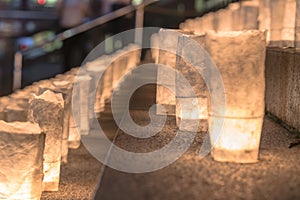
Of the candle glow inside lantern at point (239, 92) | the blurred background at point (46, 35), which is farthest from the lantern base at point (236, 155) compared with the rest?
the blurred background at point (46, 35)

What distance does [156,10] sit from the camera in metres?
18.0

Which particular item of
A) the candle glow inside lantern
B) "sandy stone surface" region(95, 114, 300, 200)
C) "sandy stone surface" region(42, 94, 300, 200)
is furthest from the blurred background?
"sandy stone surface" region(95, 114, 300, 200)

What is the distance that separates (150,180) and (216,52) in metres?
0.98

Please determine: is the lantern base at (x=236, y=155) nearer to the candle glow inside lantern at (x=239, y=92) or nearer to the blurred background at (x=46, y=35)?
the candle glow inside lantern at (x=239, y=92)

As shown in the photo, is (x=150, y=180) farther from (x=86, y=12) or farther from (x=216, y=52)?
(x=86, y=12)

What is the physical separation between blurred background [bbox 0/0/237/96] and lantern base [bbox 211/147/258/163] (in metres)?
11.6

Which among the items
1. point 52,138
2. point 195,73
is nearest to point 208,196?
point 195,73

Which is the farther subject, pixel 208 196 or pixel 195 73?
pixel 195 73

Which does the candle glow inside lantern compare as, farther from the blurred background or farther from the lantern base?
the blurred background

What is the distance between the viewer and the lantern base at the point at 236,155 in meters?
3.43

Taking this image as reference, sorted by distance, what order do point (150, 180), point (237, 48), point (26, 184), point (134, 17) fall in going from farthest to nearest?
point (134, 17), point (26, 184), point (237, 48), point (150, 180)

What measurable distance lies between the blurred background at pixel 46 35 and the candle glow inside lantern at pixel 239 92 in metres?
11.5

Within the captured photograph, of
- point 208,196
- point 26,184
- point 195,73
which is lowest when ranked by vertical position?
point 26,184

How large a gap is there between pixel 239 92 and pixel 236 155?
396mm
